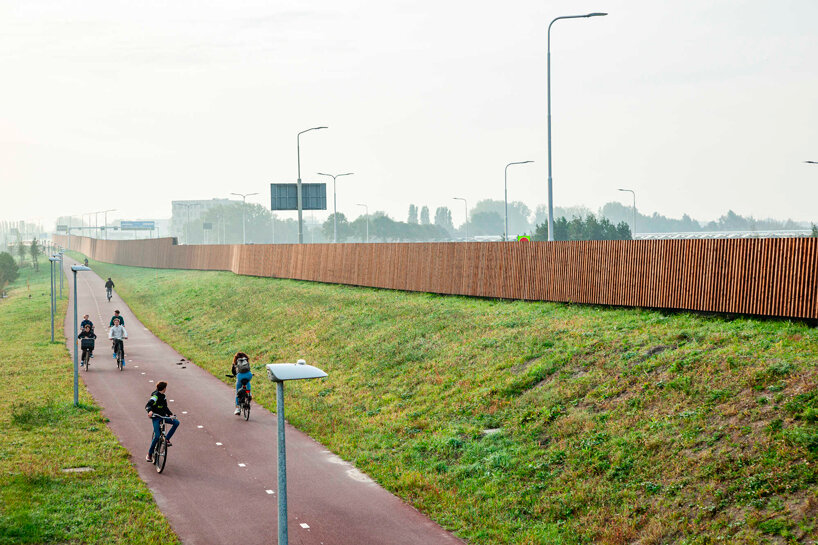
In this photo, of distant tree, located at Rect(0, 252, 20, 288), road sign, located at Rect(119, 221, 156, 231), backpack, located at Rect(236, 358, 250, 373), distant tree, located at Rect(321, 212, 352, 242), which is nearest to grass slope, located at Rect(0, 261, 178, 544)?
backpack, located at Rect(236, 358, 250, 373)

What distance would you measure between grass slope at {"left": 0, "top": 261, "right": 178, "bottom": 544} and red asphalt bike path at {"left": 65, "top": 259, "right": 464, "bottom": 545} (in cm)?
47

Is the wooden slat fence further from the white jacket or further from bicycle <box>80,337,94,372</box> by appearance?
bicycle <box>80,337,94,372</box>

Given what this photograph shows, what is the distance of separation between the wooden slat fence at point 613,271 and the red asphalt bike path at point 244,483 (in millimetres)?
9986

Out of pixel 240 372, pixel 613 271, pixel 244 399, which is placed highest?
pixel 613 271

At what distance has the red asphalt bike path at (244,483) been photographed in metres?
11.9

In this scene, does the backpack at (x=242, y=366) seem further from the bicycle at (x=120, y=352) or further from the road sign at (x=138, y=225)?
the road sign at (x=138, y=225)

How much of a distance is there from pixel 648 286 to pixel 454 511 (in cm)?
1081

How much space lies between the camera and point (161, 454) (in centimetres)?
1497

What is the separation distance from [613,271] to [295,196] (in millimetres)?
41339

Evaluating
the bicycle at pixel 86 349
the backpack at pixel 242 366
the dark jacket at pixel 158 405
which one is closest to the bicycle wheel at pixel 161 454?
the dark jacket at pixel 158 405

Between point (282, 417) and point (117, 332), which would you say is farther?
point (117, 332)

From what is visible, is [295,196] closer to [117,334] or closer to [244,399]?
[117,334]

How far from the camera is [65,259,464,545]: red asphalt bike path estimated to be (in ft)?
39.1

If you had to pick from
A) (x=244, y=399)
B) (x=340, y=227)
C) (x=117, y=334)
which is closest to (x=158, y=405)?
(x=244, y=399)
